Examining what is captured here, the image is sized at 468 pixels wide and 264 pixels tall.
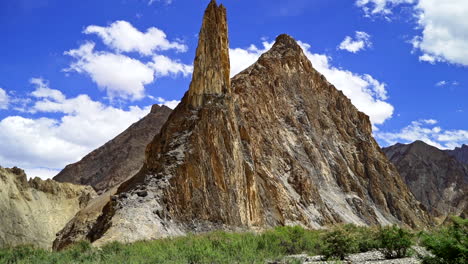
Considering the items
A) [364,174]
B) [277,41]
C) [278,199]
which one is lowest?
[278,199]

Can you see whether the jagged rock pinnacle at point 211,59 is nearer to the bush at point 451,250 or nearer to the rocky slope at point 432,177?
the bush at point 451,250

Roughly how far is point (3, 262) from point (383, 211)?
249 ft

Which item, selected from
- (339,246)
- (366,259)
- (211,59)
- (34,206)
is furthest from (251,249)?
(34,206)

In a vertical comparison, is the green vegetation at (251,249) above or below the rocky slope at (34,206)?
below

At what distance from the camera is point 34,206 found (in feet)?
269

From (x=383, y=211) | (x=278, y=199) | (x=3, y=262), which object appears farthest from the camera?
(x=383, y=211)

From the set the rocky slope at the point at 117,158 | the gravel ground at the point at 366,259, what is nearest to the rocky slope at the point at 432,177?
the rocky slope at the point at 117,158

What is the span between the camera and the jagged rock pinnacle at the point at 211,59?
5412cm

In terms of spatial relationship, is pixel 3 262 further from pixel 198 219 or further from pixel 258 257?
pixel 198 219

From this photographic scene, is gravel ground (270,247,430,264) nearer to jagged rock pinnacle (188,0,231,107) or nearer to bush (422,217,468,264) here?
bush (422,217,468,264)

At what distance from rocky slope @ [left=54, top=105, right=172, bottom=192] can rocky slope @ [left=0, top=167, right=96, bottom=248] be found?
1343cm

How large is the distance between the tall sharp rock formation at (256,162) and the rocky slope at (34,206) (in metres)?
19.2

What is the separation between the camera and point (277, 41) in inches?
3848

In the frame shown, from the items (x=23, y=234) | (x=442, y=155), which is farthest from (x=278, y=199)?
(x=442, y=155)
